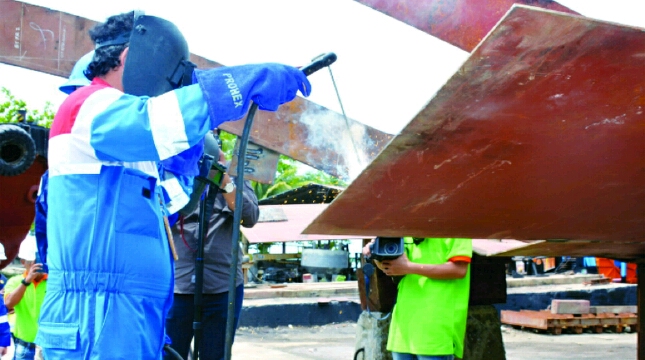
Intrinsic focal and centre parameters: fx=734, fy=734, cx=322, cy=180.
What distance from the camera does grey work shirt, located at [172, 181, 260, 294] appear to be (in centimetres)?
400

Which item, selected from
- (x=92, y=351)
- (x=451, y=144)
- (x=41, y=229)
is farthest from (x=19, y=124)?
(x=451, y=144)

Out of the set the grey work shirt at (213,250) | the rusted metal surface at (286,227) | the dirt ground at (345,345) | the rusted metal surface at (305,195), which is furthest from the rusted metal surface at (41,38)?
the rusted metal surface at (305,195)

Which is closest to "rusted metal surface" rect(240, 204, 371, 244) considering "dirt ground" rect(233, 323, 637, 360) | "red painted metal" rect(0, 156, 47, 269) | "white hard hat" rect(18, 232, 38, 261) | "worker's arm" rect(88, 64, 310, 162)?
"dirt ground" rect(233, 323, 637, 360)

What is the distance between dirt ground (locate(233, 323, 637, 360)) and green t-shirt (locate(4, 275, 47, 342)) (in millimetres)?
2167

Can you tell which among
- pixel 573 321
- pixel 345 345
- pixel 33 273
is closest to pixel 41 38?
pixel 33 273

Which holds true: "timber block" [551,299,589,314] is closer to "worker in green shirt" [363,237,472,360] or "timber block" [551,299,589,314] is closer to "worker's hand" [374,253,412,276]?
"worker in green shirt" [363,237,472,360]

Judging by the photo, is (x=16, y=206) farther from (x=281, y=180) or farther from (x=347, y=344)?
(x=281, y=180)

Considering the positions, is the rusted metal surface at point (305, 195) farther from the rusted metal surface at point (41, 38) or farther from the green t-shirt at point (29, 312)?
the rusted metal surface at point (41, 38)

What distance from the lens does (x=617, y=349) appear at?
852cm

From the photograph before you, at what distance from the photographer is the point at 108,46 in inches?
94.6

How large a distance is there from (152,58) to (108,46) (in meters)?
0.18

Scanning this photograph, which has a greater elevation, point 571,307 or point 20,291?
point 20,291

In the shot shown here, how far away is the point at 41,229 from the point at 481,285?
3803 mm

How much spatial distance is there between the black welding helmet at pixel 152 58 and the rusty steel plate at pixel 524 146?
2.21 ft
